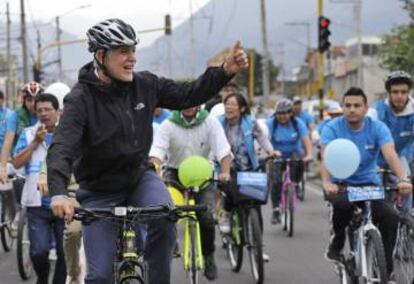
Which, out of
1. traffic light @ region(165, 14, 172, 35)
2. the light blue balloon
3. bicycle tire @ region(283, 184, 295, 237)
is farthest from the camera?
traffic light @ region(165, 14, 172, 35)

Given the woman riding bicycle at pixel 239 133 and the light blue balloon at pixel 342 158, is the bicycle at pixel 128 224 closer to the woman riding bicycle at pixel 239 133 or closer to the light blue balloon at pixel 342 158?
the light blue balloon at pixel 342 158

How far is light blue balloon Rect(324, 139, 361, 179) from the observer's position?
6.64 m

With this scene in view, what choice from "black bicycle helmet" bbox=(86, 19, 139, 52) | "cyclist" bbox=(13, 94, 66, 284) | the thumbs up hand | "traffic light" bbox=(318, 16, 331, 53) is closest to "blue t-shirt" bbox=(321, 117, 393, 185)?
the thumbs up hand

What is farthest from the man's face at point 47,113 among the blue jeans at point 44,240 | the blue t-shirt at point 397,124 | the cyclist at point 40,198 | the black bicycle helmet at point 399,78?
the blue t-shirt at point 397,124

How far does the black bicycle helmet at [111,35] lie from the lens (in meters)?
4.86

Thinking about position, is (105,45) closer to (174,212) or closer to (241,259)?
(174,212)

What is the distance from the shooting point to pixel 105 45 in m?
4.89

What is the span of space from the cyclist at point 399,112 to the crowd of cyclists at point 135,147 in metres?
0.01

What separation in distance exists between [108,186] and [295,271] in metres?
4.46

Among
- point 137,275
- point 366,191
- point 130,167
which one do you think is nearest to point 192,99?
point 130,167

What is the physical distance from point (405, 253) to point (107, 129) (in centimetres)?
353

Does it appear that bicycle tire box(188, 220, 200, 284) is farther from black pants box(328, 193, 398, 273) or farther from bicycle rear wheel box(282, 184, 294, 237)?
bicycle rear wheel box(282, 184, 294, 237)

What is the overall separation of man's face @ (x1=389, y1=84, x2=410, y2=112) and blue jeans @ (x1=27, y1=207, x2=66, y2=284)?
11.1 ft

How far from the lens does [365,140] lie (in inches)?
283
